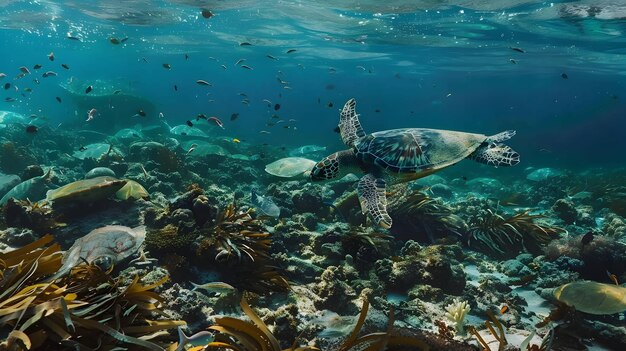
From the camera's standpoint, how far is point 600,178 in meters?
20.3

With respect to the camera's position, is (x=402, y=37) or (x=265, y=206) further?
(x=402, y=37)

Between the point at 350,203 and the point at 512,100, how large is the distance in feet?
298

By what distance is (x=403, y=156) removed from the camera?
597 cm

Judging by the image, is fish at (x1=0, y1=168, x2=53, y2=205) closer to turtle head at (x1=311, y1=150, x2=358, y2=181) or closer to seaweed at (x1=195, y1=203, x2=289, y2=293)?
seaweed at (x1=195, y1=203, x2=289, y2=293)

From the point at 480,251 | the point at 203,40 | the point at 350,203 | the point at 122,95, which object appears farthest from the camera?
the point at 203,40

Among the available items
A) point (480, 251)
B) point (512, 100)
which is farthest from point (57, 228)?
point (512, 100)

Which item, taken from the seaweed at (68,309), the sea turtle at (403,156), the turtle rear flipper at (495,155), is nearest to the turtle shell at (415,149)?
the sea turtle at (403,156)

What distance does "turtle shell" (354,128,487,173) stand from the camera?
5.88 meters

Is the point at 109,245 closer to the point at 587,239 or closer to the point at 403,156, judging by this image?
the point at 403,156

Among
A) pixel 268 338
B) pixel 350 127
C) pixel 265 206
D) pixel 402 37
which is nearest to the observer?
pixel 268 338

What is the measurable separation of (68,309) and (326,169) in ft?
14.5

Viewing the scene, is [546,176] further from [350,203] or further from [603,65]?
[603,65]

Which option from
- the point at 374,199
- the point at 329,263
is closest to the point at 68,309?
the point at 374,199

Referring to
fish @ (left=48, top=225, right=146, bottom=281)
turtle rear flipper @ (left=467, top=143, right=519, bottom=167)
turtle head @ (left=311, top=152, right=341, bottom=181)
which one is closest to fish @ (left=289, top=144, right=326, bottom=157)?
turtle head @ (left=311, top=152, right=341, bottom=181)
